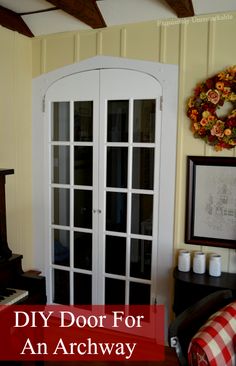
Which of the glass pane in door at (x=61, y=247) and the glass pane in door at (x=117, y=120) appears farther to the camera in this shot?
the glass pane in door at (x=61, y=247)

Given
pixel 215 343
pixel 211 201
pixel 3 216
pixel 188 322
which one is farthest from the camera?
pixel 211 201

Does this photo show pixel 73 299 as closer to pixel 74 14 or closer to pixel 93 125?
pixel 93 125

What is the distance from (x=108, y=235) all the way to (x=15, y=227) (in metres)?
0.75

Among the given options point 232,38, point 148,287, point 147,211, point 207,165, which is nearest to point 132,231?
point 147,211

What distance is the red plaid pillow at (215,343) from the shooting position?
1.44m

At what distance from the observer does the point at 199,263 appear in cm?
245

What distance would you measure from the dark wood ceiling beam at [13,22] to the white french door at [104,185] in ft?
1.58

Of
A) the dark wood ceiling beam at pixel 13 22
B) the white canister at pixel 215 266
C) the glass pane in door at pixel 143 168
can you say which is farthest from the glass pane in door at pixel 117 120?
the white canister at pixel 215 266

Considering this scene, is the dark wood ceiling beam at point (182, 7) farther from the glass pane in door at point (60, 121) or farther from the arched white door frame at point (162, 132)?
the glass pane in door at point (60, 121)

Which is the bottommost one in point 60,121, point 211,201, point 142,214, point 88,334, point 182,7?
point 88,334

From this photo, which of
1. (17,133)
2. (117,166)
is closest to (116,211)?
(117,166)

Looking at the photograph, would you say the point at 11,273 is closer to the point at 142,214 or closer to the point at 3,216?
the point at 3,216

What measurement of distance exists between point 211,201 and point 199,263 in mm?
433

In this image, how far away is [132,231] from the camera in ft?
9.12
